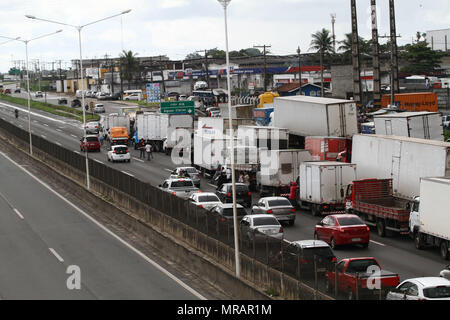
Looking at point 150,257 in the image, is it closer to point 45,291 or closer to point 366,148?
point 45,291

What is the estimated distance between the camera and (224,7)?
21.9 meters

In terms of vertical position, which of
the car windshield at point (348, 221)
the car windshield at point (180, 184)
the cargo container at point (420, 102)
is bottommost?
the car windshield at point (348, 221)

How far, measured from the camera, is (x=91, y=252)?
29.8 meters

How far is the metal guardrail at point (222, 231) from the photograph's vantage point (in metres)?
19.4

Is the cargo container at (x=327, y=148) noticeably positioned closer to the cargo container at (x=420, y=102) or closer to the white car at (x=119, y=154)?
the white car at (x=119, y=154)

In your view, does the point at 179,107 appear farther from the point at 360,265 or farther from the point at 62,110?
the point at 360,265

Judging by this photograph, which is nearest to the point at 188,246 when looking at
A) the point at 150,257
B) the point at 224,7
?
the point at 150,257

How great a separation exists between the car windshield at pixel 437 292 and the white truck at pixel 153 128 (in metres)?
51.5

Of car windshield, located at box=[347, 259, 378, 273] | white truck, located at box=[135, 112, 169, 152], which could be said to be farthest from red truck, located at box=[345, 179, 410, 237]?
white truck, located at box=[135, 112, 169, 152]

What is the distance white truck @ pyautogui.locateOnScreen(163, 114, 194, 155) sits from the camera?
206 ft

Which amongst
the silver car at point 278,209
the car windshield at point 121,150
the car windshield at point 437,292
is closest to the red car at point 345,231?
the silver car at point 278,209

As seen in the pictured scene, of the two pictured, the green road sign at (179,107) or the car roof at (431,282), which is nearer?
the car roof at (431,282)

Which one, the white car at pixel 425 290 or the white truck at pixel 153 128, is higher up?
the white truck at pixel 153 128

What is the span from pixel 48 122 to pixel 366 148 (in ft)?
231
